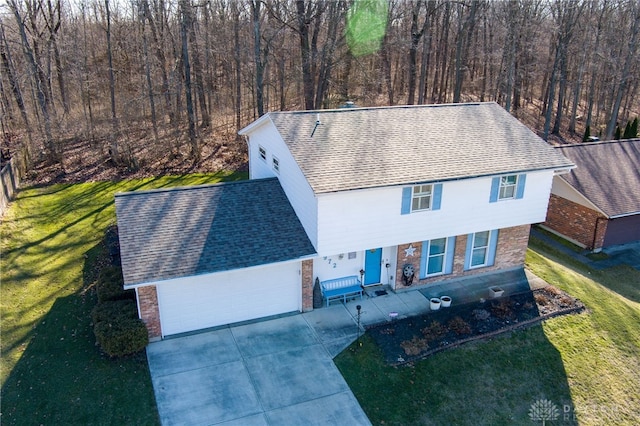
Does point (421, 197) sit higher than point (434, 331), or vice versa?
point (421, 197)

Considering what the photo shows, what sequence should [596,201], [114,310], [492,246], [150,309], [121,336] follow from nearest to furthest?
[121,336]
[150,309]
[114,310]
[492,246]
[596,201]

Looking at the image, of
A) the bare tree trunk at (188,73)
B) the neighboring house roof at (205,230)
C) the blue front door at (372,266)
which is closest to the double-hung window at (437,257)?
the blue front door at (372,266)

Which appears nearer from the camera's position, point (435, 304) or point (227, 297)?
point (227, 297)

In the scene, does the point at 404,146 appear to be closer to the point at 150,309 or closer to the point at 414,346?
the point at 414,346

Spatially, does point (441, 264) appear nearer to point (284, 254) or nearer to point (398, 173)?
point (398, 173)

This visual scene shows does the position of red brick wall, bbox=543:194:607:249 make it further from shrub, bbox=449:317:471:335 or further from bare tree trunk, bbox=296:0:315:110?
bare tree trunk, bbox=296:0:315:110

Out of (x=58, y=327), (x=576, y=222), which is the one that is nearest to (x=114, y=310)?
(x=58, y=327)

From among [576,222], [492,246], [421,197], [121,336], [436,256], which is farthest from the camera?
[576,222]

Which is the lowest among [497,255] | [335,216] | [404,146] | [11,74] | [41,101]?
[497,255]
